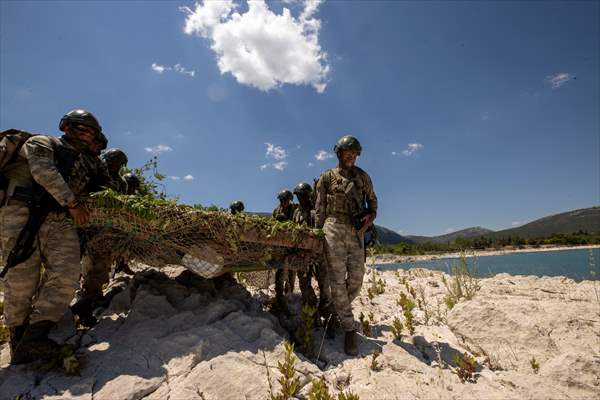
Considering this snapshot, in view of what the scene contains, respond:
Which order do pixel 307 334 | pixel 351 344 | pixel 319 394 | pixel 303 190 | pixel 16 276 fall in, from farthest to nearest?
1. pixel 303 190
2. pixel 351 344
3. pixel 307 334
4. pixel 16 276
5. pixel 319 394

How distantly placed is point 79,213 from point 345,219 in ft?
10.9

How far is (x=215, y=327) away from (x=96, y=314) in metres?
1.85

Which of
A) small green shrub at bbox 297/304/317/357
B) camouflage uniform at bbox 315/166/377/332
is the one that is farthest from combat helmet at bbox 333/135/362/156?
small green shrub at bbox 297/304/317/357

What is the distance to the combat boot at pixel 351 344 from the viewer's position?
386 cm

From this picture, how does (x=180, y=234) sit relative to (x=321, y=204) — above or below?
below

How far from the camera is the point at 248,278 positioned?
5336 millimetres

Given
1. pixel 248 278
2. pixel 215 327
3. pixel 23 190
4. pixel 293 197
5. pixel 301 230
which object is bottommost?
pixel 215 327

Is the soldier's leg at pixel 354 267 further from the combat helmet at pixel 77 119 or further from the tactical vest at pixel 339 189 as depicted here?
the combat helmet at pixel 77 119

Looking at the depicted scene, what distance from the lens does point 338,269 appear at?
14.0ft

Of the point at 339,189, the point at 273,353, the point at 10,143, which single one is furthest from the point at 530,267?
the point at 10,143

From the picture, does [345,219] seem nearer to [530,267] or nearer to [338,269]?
[338,269]

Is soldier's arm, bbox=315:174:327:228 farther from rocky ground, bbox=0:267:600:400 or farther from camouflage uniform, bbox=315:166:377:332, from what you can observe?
rocky ground, bbox=0:267:600:400

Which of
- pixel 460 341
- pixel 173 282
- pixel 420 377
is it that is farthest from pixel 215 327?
pixel 460 341

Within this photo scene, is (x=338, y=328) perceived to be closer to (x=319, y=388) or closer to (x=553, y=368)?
(x=319, y=388)
